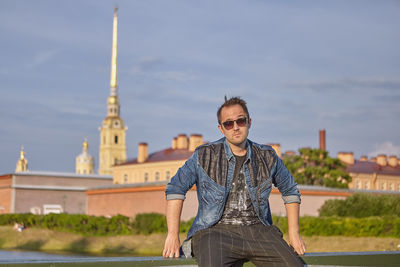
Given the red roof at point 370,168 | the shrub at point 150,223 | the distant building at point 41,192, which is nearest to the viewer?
the shrub at point 150,223

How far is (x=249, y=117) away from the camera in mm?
4469

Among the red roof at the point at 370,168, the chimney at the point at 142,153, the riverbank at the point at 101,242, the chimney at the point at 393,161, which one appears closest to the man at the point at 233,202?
the riverbank at the point at 101,242

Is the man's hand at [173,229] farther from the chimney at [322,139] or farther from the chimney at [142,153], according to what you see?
the chimney at [142,153]

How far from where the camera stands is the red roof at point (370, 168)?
268 feet

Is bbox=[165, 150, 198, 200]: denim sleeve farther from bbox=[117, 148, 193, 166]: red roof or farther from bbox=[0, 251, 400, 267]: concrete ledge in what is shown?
bbox=[117, 148, 193, 166]: red roof

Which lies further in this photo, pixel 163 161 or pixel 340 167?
pixel 163 161

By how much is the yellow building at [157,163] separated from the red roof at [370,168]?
17659mm

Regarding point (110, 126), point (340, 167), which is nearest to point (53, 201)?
point (340, 167)

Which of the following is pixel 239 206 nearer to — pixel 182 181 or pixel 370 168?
pixel 182 181

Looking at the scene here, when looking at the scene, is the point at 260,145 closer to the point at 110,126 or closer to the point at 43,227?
the point at 43,227

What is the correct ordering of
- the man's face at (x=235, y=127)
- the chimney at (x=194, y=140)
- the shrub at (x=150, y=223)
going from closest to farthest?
the man's face at (x=235, y=127), the shrub at (x=150, y=223), the chimney at (x=194, y=140)

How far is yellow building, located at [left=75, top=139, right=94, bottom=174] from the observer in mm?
167875

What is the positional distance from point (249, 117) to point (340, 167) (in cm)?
6165

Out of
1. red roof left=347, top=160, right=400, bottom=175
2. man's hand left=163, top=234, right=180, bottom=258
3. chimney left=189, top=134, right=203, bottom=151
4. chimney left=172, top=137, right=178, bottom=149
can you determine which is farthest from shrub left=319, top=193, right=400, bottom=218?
chimney left=172, top=137, right=178, bottom=149
